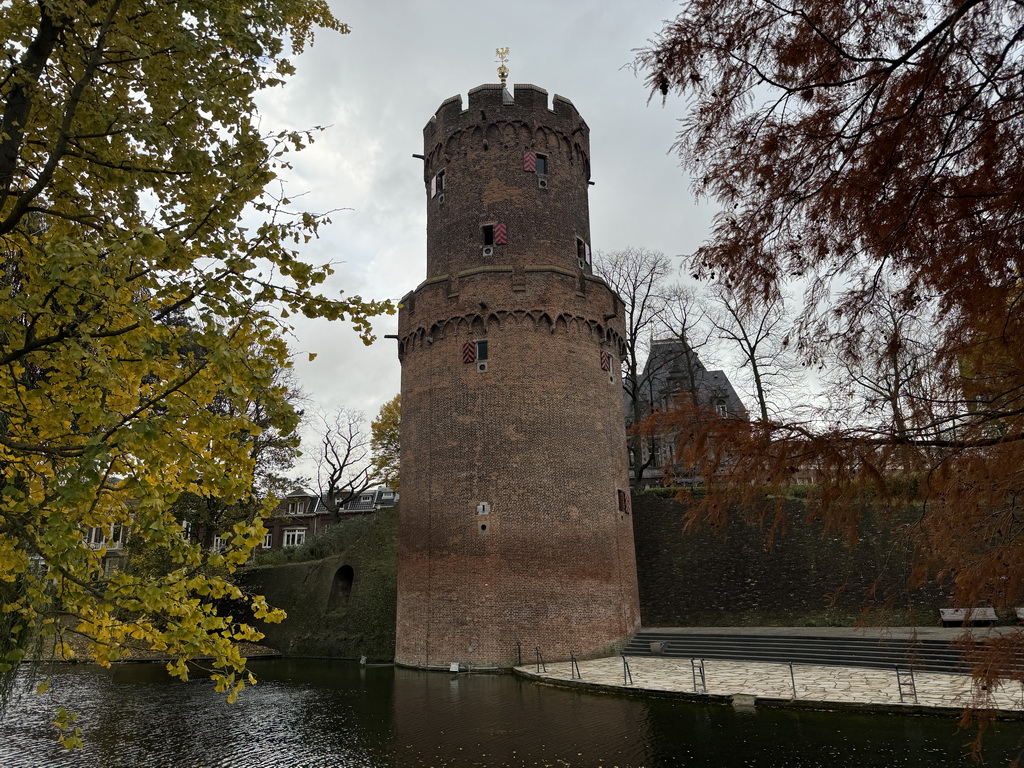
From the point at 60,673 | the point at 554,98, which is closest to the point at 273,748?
the point at 60,673

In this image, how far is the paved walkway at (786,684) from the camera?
39.1 feet

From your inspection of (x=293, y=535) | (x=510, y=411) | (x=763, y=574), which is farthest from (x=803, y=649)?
(x=293, y=535)

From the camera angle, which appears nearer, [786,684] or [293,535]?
[786,684]

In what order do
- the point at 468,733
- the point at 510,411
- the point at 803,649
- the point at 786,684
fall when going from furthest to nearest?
the point at 510,411 < the point at 803,649 < the point at 786,684 < the point at 468,733

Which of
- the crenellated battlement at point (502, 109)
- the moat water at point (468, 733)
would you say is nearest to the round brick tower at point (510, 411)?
the crenellated battlement at point (502, 109)

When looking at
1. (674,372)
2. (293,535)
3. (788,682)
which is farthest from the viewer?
(293,535)

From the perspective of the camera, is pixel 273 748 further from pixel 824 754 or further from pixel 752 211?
pixel 752 211

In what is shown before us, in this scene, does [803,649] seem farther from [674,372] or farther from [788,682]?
[674,372]

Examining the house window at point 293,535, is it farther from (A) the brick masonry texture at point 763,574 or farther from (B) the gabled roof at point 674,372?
(A) the brick masonry texture at point 763,574

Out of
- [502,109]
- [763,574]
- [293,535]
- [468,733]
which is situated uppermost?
[502,109]

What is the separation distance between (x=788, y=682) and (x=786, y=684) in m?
0.28

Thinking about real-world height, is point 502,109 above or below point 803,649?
above

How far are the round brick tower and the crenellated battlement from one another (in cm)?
6

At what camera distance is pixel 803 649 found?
1764 cm
